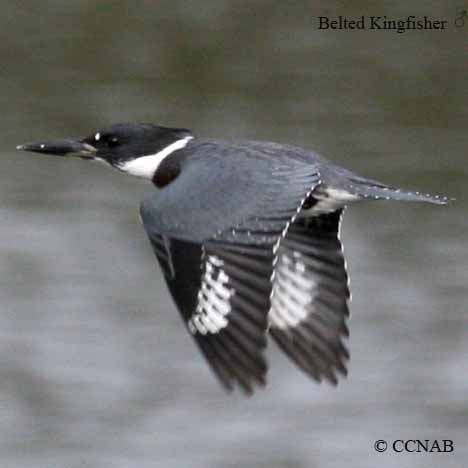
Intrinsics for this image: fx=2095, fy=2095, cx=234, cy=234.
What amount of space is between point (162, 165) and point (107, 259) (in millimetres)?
2365

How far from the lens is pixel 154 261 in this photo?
8156 mm

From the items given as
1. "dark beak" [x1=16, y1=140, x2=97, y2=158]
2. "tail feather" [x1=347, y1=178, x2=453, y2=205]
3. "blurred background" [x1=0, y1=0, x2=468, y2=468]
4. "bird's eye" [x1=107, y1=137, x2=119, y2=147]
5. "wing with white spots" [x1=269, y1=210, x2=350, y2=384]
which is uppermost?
"tail feather" [x1=347, y1=178, x2=453, y2=205]

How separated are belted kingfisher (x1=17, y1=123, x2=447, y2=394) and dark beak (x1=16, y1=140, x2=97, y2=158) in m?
0.02

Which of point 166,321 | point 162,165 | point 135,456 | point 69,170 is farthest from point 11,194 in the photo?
point 162,165

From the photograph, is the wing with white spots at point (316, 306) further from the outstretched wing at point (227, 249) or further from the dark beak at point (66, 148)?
the dark beak at point (66, 148)

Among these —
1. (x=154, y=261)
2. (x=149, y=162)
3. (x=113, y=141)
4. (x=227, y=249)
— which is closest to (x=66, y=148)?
(x=113, y=141)

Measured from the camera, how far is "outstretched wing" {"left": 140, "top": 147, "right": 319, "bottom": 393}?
488cm

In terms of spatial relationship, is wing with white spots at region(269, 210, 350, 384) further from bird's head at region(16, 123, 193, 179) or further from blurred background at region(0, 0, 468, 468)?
blurred background at region(0, 0, 468, 468)

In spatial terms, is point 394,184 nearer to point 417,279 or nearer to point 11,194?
point 417,279

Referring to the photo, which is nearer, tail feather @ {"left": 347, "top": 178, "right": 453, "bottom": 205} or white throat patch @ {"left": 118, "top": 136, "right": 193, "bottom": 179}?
tail feather @ {"left": 347, "top": 178, "right": 453, "bottom": 205}

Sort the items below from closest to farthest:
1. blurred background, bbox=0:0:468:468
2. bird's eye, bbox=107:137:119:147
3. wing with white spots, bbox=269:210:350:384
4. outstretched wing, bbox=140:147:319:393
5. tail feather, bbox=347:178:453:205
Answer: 1. outstretched wing, bbox=140:147:319:393
2. tail feather, bbox=347:178:453:205
3. wing with white spots, bbox=269:210:350:384
4. bird's eye, bbox=107:137:119:147
5. blurred background, bbox=0:0:468:468

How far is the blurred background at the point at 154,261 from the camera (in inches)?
278

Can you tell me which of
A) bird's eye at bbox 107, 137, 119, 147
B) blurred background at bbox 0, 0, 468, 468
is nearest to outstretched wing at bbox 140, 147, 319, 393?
bird's eye at bbox 107, 137, 119, 147

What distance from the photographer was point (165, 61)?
10172 millimetres
